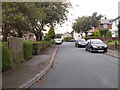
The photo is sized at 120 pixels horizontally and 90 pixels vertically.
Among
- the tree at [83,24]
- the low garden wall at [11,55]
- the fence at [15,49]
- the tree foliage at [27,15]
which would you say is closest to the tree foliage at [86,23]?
the tree at [83,24]

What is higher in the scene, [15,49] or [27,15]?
[27,15]

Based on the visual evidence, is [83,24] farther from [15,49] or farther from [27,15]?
[15,49]

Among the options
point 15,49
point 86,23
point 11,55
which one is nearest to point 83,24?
point 86,23

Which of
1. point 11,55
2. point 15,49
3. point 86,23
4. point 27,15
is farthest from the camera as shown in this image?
point 86,23

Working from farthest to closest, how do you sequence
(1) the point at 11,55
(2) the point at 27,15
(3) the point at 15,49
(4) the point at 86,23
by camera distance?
(4) the point at 86,23 < (2) the point at 27,15 < (3) the point at 15,49 < (1) the point at 11,55

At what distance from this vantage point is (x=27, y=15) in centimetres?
1333

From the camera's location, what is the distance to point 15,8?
11.3 metres

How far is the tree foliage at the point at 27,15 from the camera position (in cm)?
1158

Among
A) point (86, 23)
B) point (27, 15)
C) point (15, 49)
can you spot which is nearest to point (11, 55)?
point (15, 49)

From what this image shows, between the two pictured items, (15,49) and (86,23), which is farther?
(86,23)

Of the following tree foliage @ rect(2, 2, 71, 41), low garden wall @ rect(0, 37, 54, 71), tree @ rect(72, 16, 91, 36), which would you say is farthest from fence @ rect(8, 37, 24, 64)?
tree @ rect(72, 16, 91, 36)

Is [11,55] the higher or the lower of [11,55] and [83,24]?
the lower

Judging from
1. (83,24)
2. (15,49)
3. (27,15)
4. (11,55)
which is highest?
(83,24)

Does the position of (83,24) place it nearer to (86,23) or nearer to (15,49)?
(86,23)
